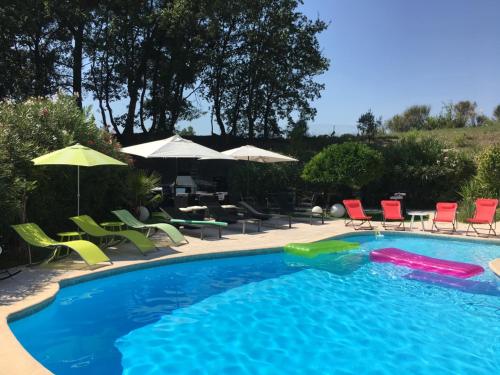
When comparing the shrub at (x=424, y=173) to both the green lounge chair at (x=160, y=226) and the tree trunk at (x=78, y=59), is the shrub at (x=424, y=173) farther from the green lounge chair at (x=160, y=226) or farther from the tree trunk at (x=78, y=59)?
the tree trunk at (x=78, y=59)

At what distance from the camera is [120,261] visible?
793 centimetres

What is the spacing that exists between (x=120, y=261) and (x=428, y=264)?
599 cm

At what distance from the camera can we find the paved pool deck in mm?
4017

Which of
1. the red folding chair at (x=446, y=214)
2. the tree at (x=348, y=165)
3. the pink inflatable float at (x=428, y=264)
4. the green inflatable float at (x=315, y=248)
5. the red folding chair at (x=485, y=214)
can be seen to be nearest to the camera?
the pink inflatable float at (x=428, y=264)

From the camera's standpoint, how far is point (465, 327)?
5.83m

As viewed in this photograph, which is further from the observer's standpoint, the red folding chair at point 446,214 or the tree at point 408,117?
the tree at point 408,117

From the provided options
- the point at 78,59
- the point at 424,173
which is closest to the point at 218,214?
the point at 424,173

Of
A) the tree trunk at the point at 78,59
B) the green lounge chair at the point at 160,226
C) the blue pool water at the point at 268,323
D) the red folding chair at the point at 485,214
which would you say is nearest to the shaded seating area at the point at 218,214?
the green lounge chair at the point at 160,226

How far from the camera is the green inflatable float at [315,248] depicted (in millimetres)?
9609

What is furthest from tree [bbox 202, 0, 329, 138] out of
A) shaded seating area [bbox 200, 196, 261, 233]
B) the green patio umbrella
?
the green patio umbrella

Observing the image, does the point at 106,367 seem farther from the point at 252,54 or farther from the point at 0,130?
the point at 252,54

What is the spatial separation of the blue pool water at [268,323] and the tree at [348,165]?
6.95 meters

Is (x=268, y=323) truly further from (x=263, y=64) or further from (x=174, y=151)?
(x=263, y=64)

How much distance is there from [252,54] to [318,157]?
12.3 m
